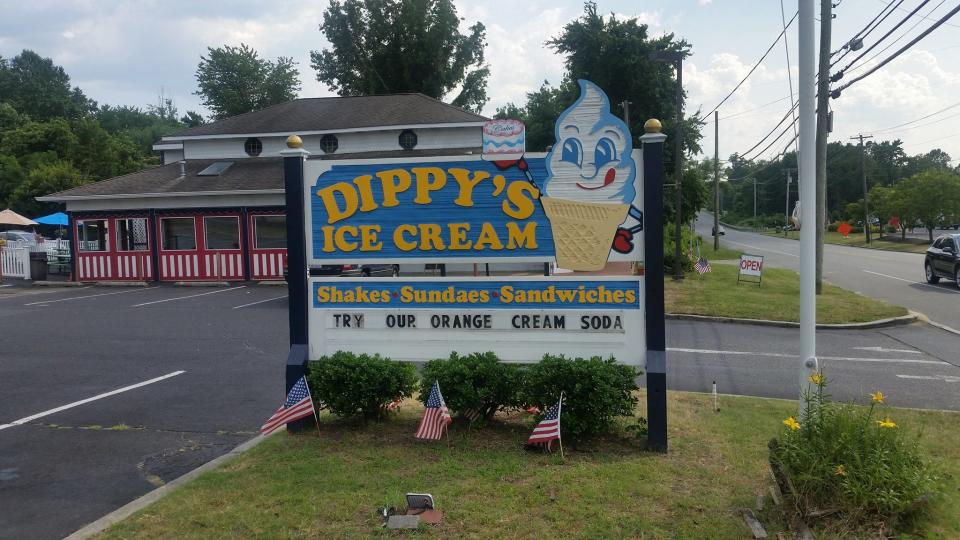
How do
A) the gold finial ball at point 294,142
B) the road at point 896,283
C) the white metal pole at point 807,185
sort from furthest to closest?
the road at point 896,283
the gold finial ball at point 294,142
the white metal pole at point 807,185

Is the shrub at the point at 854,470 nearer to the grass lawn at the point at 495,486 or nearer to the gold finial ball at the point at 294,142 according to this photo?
the grass lawn at the point at 495,486

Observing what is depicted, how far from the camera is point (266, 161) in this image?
1114 inches

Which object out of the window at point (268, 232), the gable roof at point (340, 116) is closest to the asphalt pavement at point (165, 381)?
the window at point (268, 232)

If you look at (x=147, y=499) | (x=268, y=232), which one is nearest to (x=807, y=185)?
(x=147, y=499)

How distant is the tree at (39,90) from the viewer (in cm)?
7669

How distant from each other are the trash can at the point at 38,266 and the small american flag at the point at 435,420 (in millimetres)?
26426

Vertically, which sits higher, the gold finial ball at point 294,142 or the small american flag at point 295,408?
the gold finial ball at point 294,142

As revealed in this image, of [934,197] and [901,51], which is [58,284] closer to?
[901,51]

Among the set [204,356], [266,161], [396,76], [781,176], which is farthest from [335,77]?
[781,176]

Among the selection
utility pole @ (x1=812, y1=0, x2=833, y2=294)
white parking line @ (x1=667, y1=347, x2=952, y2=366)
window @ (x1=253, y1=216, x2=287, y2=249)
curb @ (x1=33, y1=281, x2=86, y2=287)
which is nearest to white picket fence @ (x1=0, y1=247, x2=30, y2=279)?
curb @ (x1=33, y1=281, x2=86, y2=287)

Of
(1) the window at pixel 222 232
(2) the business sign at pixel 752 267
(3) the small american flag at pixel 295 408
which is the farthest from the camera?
(1) the window at pixel 222 232

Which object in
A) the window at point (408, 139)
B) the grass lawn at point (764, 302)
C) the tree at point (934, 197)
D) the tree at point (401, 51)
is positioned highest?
the tree at point (401, 51)

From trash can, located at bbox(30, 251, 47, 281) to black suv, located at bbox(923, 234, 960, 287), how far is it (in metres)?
32.5

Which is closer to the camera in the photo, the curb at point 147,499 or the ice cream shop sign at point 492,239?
the curb at point 147,499
